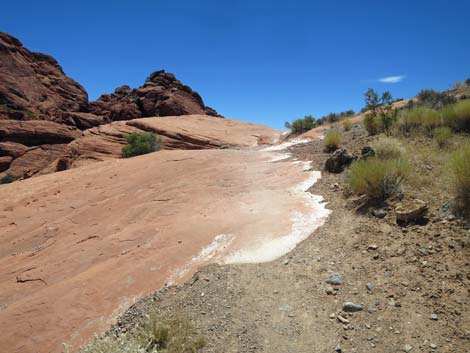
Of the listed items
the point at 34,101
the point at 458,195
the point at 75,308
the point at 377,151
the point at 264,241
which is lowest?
the point at 75,308

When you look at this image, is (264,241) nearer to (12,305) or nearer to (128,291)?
(128,291)

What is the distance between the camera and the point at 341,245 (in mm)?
4199

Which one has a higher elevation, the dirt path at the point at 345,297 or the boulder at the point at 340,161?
the boulder at the point at 340,161

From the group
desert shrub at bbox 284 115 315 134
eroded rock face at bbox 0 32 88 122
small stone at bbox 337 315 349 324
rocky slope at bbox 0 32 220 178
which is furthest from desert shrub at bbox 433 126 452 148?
eroded rock face at bbox 0 32 88 122

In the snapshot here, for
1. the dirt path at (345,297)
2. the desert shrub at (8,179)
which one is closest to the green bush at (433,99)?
the dirt path at (345,297)

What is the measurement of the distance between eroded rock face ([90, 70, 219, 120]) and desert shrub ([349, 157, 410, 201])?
27727mm

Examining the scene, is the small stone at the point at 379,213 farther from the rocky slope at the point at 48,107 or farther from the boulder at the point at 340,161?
the rocky slope at the point at 48,107

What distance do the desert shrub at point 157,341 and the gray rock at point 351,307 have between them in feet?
4.60

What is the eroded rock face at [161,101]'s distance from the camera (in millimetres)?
31375

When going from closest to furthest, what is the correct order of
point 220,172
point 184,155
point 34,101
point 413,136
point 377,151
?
point 377,151
point 413,136
point 220,172
point 184,155
point 34,101

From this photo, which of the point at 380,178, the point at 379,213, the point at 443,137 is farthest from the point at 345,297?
the point at 443,137

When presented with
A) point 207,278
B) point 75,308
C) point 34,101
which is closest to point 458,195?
point 207,278

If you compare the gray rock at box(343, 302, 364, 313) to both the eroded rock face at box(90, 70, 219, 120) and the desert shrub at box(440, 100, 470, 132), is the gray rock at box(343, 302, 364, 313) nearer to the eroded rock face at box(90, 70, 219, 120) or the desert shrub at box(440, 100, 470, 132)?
the desert shrub at box(440, 100, 470, 132)

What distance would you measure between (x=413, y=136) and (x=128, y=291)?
746cm
